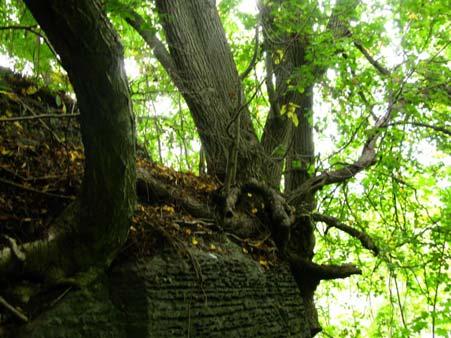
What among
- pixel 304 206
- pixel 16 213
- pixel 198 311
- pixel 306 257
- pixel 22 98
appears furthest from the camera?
pixel 304 206

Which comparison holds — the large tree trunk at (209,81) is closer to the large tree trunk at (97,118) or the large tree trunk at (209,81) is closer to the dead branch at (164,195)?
the dead branch at (164,195)

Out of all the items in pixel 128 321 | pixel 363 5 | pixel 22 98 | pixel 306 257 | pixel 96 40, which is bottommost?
pixel 128 321

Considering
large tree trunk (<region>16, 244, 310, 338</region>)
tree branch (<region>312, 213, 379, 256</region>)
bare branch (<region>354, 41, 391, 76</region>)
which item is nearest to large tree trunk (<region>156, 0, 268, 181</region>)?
tree branch (<region>312, 213, 379, 256</region>)

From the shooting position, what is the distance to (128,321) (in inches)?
122

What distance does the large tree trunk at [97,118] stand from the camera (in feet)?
6.74

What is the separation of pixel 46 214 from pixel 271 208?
101 inches

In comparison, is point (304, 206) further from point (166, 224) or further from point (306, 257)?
point (166, 224)

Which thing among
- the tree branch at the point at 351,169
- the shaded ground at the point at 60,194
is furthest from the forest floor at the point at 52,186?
the tree branch at the point at 351,169

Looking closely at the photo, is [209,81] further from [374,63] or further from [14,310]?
[14,310]

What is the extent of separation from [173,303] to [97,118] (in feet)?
5.21

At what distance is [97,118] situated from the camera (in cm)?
235

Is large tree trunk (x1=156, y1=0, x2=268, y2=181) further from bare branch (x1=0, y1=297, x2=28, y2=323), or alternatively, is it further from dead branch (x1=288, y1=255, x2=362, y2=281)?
bare branch (x1=0, y1=297, x2=28, y2=323)

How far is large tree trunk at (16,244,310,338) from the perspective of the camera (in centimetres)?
292

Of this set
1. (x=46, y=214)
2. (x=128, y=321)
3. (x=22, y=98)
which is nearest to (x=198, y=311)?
(x=128, y=321)
